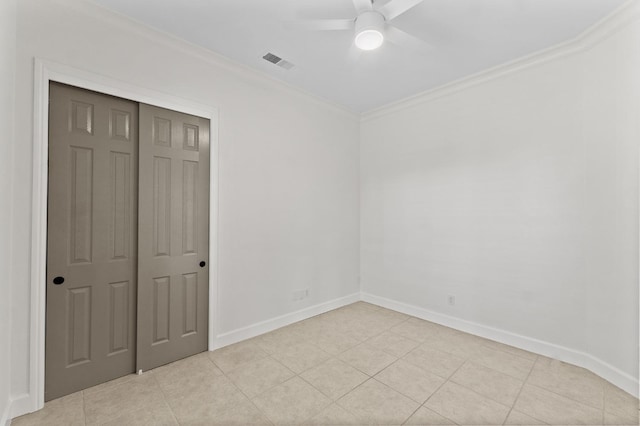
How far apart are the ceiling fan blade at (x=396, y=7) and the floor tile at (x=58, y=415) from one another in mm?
3593

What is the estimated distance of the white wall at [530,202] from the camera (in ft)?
7.76

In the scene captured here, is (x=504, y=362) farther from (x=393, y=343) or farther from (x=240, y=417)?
(x=240, y=417)

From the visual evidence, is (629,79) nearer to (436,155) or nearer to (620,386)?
(436,155)

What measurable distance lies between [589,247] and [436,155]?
1.81 m

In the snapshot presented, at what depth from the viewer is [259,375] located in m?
2.47

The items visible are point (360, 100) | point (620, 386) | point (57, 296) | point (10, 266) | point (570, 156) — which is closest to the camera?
point (10, 266)

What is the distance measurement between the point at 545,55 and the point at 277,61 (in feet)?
8.94

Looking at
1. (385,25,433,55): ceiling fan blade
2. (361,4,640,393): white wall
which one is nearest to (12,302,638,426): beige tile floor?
(361,4,640,393): white wall

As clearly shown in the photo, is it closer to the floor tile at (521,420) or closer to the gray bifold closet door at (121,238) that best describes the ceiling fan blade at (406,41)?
the gray bifold closet door at (121,238)

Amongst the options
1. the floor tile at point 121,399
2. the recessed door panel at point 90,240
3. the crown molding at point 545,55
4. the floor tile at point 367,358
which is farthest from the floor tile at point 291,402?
the crown molding at point 545,55

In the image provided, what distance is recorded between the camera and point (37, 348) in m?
2.00

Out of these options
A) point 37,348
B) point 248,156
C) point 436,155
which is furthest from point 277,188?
point 37,348

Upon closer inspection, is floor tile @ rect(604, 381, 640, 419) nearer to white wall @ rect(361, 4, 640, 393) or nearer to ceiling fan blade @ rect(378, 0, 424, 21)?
white wall @ rect(361, 4, 640, 393)

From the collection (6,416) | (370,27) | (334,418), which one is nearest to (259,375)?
(334,418)
